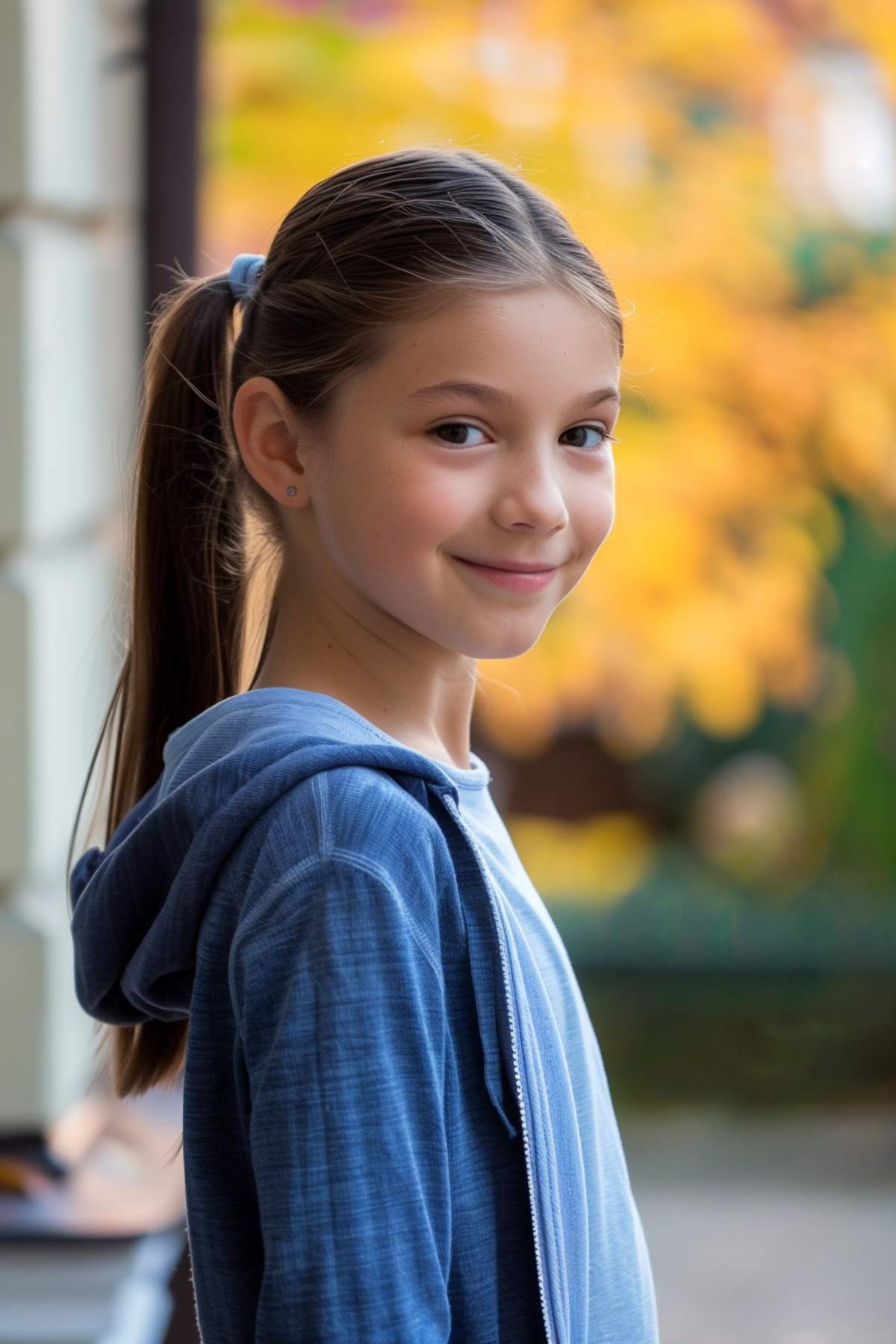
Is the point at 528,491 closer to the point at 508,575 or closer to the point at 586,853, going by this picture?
the point at 508,575

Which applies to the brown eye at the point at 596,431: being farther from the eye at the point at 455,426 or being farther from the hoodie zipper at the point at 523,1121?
the hoodie zipper at the point at 523,1121

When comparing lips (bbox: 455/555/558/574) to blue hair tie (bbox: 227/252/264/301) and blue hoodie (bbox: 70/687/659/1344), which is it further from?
blue hair tie (bbox: 227/252/264/301)

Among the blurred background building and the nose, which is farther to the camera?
the blurred background building

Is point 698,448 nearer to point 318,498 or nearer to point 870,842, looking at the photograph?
point 870,842

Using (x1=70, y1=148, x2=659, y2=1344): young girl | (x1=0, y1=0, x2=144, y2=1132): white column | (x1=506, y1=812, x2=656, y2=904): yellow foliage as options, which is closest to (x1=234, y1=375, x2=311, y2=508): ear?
(x1=70, y1=148, x2=659, y2=1344): young girl

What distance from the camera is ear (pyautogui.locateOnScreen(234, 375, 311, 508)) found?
1.01 metres

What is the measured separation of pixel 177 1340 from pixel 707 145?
2.65m

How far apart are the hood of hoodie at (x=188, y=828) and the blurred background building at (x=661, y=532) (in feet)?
1.37

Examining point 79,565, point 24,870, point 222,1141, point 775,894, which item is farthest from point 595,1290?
point 775,894

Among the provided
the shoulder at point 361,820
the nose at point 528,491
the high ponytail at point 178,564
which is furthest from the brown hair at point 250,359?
the shoulder at point 361,820

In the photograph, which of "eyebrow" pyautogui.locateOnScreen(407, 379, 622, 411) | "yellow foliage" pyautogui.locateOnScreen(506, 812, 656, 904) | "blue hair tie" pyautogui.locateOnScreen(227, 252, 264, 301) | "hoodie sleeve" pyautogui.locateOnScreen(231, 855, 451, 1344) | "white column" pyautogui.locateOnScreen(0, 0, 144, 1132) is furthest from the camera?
"yellow foliage" pyautogui.locateOnScreen(506, 812, 656, 904)

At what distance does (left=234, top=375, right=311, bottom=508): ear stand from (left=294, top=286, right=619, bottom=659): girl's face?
0.03 meters

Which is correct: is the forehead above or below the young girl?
above

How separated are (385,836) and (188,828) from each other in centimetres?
14
